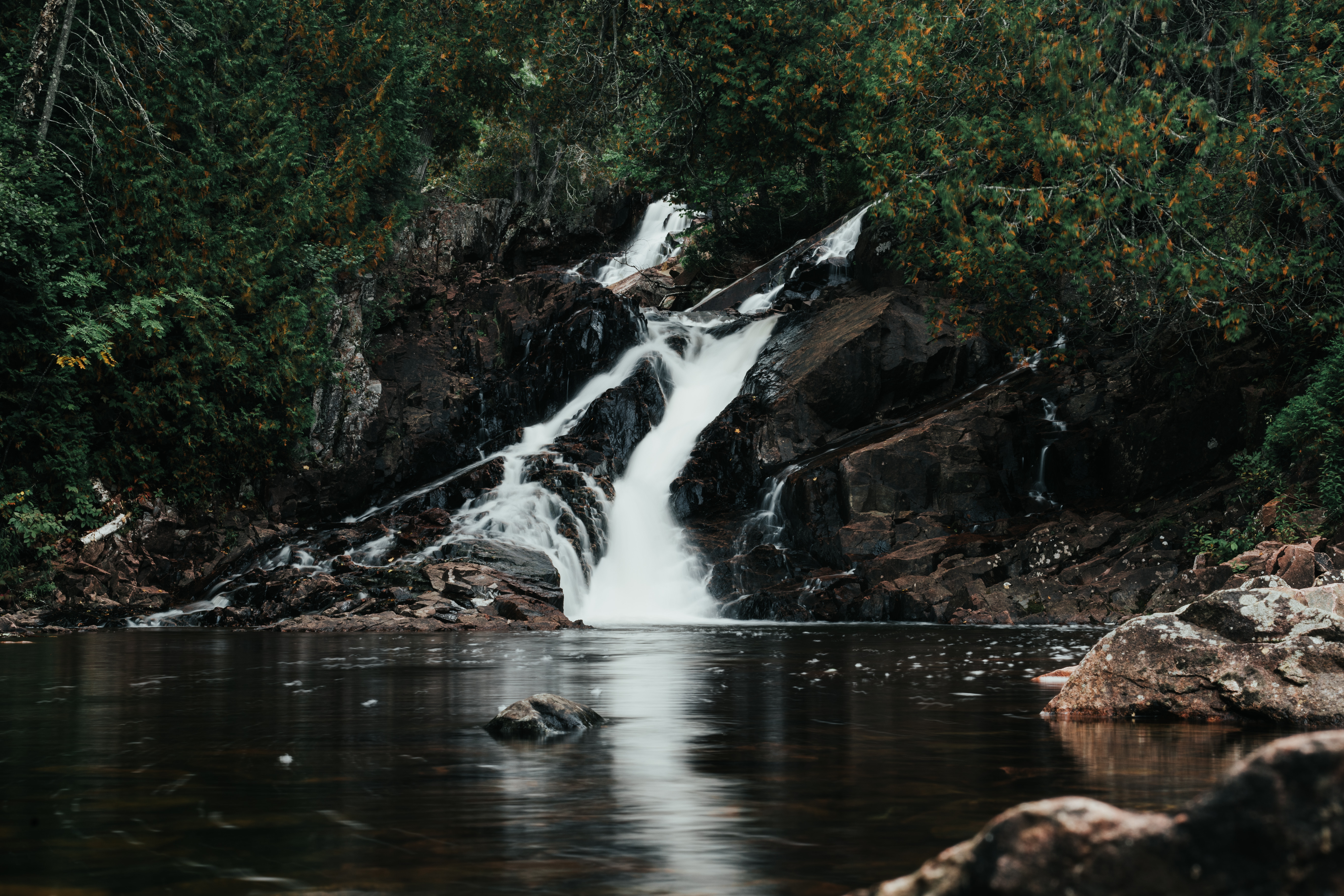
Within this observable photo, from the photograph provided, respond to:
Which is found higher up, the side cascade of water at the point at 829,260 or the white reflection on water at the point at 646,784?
the side cascade of water at the point at 829,260

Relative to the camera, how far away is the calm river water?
3.32 m

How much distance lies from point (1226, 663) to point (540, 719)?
4.18 metres

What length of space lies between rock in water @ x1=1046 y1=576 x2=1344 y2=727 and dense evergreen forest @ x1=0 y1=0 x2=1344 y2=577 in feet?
28.6

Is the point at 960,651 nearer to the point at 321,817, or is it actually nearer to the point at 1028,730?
the point at 1028,730

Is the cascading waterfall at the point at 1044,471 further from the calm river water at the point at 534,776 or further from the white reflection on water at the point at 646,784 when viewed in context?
the white reflection on water at the point at 646,784

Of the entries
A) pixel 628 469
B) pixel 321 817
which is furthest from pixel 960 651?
pixel 628 469

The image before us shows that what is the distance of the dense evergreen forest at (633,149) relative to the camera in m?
14.6

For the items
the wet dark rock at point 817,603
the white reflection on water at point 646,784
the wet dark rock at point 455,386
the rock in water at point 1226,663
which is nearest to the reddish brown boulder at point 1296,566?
the rock in water at point 1226,663

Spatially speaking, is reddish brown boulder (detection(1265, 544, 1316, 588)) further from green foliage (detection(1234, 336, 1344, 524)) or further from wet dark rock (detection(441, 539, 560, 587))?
wet dark rock (detection(441, 539, 560, 587))

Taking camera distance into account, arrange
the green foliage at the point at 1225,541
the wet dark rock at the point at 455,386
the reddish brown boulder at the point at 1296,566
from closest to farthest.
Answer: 1. the reddish brown boulder at the point at 1296,566
2. the green foliage at the point at 1225,541
3. the wet dark rock at the point at 455,386

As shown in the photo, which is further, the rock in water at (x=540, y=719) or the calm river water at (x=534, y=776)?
the rock in water at (x=540, y=719)

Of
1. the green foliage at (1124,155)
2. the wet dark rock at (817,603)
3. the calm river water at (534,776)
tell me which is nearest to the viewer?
the calm river water at (534,776)

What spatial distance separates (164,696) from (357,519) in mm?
16717

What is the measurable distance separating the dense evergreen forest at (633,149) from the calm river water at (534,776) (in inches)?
332
